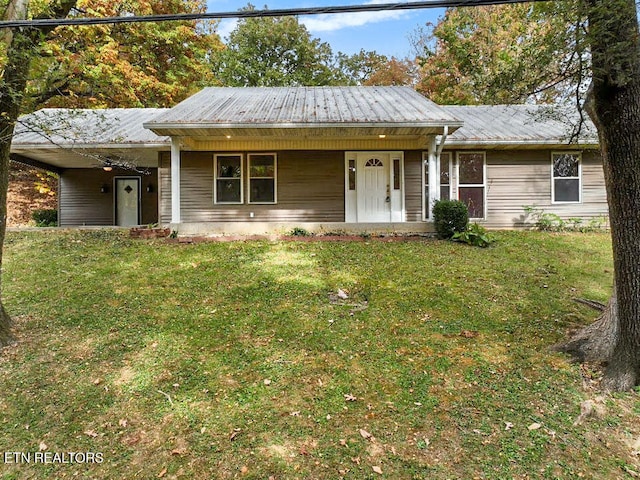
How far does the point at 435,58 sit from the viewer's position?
64.9ft

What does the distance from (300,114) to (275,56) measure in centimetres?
2180

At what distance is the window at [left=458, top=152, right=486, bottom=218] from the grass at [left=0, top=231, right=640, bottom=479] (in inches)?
186

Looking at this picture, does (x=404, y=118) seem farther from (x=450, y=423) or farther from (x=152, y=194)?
(x=152, y=194)

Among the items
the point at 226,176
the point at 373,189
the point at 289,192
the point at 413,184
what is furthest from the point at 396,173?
the point at 226,176

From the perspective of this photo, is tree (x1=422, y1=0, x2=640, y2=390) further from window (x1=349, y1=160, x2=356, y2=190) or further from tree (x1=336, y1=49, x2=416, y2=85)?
tree (x1=336, y1=49, x2=416, y2=85)

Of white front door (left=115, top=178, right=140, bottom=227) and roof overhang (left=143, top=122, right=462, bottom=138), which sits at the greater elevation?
roof overhang (left=143, top=122, right=462, bottom=138)

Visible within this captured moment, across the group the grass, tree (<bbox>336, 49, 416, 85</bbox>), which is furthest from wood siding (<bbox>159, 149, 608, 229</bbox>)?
tree (<bbox>336, 49, 416, 85</bbox>)

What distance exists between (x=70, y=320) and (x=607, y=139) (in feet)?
18.6

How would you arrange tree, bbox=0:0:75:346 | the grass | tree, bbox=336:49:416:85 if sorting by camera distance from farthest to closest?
1. tree, bbox=336:49:416:85
2. tree, bbox=0:0:75:346
3. the grass

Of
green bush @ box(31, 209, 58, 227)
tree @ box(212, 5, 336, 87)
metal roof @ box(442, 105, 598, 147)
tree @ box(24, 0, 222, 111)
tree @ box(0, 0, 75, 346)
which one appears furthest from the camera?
tree @ box(212, 5, 336, 87)

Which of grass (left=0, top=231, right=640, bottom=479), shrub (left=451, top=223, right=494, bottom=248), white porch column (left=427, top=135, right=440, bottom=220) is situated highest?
white porch column (left=427, top=135, right=440, bottom=220)

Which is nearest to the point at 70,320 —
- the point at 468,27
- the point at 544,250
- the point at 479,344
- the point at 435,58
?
the point at 479,344

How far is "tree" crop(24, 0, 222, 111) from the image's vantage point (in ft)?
34.9

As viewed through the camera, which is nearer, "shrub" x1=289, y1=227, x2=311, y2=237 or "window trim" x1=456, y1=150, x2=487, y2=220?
"shrub" x1=289, y1=227, x2=311, y2=237
